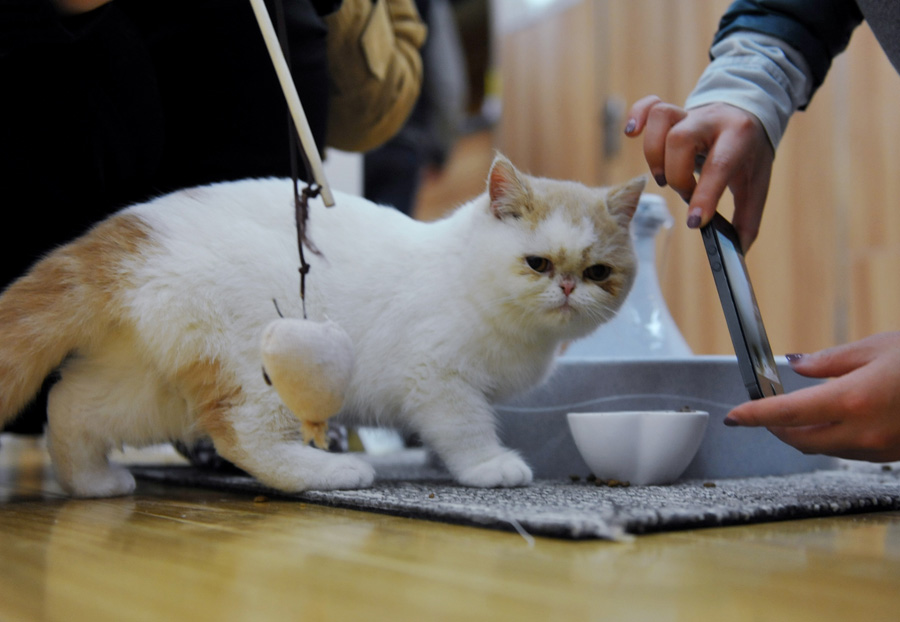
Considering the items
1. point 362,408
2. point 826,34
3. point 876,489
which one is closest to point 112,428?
point 362,408

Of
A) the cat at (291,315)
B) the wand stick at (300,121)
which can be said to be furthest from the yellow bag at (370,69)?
the wand stick at (300,121)

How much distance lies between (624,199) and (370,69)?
23.9 inches

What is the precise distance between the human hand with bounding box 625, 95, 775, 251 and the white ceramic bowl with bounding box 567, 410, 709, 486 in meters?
0.29

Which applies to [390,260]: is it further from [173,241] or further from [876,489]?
[876,489]

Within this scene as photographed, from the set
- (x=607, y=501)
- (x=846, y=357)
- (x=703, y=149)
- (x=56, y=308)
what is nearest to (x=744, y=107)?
(x=703, y=149)

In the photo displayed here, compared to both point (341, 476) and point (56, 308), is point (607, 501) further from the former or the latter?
point (56, 308)

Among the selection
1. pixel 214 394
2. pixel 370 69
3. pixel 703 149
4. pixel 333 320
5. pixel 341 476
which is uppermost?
pixel 370 69

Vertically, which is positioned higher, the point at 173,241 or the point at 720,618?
the point at 173,241

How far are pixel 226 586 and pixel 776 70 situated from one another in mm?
1106

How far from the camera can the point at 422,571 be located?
619 mm

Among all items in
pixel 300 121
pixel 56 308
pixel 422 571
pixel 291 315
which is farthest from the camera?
pixel 291 315

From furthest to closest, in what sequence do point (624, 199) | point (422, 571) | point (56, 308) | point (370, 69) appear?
point (370, 69) → point (624, 199) → point (56, 308) → point (422, 571)

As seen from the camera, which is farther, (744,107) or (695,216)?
(744,107)

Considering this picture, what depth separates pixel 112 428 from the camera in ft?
3.61
